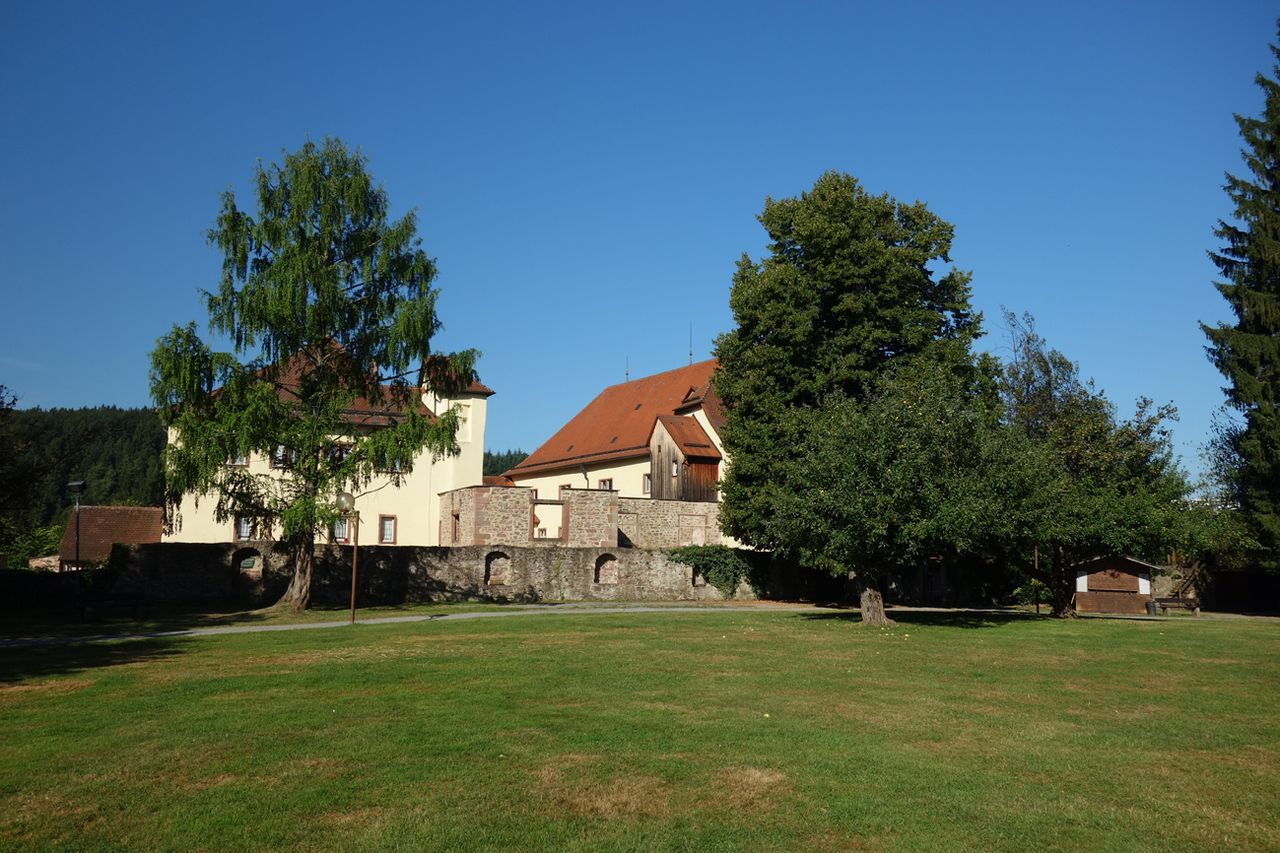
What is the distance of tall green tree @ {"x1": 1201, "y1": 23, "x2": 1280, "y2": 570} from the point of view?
1468 inches

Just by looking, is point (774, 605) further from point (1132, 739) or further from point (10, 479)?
point (1132, 739)

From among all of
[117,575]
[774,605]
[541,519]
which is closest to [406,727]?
[117,575]

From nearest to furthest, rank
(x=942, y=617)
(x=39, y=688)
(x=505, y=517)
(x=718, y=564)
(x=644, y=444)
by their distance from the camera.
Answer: (x=39, y=688)
(x=942, y=617)
(x=718, y=564)
(x=505, y=517)
(x=644, y=444)

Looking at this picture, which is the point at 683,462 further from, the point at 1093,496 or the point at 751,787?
the point at 751,787

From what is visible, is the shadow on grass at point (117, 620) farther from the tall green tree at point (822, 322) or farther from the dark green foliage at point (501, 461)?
the dark green foliage at point (501, 461)

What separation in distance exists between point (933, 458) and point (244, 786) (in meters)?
20.7

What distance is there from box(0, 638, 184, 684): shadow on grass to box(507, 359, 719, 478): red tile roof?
1368 inches

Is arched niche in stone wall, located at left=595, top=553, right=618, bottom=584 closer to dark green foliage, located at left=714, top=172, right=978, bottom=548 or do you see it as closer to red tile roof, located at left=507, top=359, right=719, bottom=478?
dark green foliage, located at left=714, top=172, right=978, bottom=548

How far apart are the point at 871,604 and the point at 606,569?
576 inches

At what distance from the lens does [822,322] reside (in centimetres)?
3866

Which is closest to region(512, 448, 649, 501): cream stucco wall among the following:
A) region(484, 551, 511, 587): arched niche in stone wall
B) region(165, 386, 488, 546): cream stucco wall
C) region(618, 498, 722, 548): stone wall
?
region(165, 386, 488, 546): cream stucco wall

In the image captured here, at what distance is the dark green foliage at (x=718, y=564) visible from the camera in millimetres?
40688

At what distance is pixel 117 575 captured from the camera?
106 feet

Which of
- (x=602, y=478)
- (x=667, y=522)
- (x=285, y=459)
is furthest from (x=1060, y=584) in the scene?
(x=602, y=478)
